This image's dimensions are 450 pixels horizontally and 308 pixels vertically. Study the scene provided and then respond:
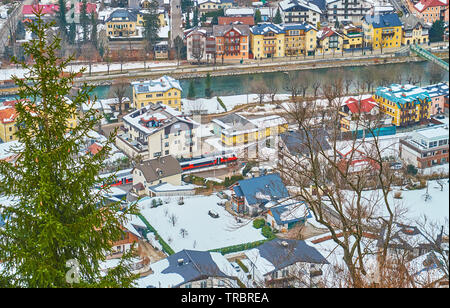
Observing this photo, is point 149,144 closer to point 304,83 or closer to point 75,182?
point 304,83

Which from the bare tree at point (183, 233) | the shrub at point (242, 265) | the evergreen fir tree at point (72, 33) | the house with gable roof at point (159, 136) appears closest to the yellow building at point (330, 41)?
the evergreen fir tree at point (72, 33)

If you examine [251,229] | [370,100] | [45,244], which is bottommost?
[251,229]

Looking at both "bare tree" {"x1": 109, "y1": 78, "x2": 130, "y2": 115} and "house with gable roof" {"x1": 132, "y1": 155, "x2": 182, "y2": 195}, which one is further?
"bare tree" {"x1": 109, "y1": 78, "x2": 130, "y2": 115}

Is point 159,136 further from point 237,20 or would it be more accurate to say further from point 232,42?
point 237,20

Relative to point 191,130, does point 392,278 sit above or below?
above

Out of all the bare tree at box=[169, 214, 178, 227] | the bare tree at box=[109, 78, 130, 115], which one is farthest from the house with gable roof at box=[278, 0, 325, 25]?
the bare tree at box=[169, 214, 178, 227]

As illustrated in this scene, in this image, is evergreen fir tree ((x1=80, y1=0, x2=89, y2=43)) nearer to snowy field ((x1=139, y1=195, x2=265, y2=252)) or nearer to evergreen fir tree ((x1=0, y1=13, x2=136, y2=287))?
snowy field ((x1=139, y1=195, x2=265, y2=252))
